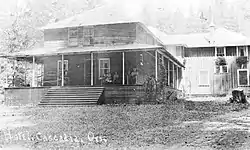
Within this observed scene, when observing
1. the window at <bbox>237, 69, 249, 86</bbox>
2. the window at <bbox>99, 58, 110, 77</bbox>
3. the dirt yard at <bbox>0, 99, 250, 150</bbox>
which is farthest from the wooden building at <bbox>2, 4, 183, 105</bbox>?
the dirt yard at <bbox>0, 99, 250, 150</bbox>

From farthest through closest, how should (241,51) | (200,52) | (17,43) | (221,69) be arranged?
(200,52) → (241,51) → (221,69) → (17,43)

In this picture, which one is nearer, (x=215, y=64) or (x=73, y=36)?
(x=73, y=36)

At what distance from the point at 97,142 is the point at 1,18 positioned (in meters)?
2.37

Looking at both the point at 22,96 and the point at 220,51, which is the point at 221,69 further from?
the point at 22,96

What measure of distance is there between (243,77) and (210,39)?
3.17 meters

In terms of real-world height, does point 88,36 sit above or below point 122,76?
above

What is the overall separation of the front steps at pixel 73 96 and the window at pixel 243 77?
29.9 ft

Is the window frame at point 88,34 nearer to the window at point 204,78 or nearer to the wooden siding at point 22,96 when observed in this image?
the wooden siding at point 22,96

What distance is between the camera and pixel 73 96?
9.58 metres

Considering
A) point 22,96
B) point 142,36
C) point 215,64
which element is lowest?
point 22,96

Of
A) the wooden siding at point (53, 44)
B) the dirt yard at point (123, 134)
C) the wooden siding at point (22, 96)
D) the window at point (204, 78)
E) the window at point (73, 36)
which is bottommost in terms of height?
the dirt yard at point (123, 134)

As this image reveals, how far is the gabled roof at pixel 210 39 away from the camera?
1727 cm

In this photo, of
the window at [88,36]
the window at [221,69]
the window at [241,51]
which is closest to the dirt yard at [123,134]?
the window at [88,36]

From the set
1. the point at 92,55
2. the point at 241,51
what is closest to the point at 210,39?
the point at 241,51
